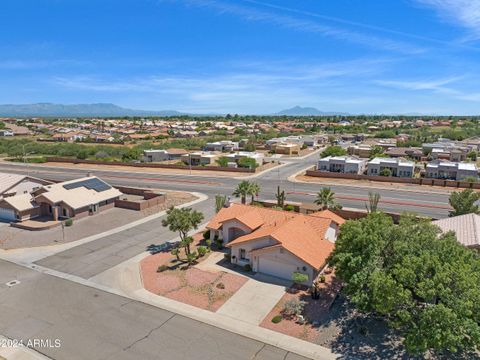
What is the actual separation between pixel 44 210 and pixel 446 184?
66.5m

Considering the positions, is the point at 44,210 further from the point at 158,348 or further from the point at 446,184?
the point at 446,184

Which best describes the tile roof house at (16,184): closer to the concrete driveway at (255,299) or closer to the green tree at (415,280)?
the concrete driveway at (255,299)

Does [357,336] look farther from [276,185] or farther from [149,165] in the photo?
[149,165]

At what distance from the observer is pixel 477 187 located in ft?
202

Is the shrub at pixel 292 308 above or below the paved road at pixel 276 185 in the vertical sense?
below

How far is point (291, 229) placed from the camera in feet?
98.2

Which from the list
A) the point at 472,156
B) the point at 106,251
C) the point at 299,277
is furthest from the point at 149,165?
the point at 472,156

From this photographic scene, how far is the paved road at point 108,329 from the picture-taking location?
770 inches

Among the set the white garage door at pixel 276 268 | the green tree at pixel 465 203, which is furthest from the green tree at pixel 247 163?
the white garage door at pixel 276 268

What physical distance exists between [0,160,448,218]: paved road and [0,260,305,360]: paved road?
3488 cm

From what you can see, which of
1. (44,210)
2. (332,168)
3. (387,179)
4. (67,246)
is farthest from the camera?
(332,168)

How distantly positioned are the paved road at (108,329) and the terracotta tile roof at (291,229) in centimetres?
912

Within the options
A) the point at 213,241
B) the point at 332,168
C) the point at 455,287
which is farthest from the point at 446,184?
the point at 455,287

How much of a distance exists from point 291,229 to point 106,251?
1837 centimetres
